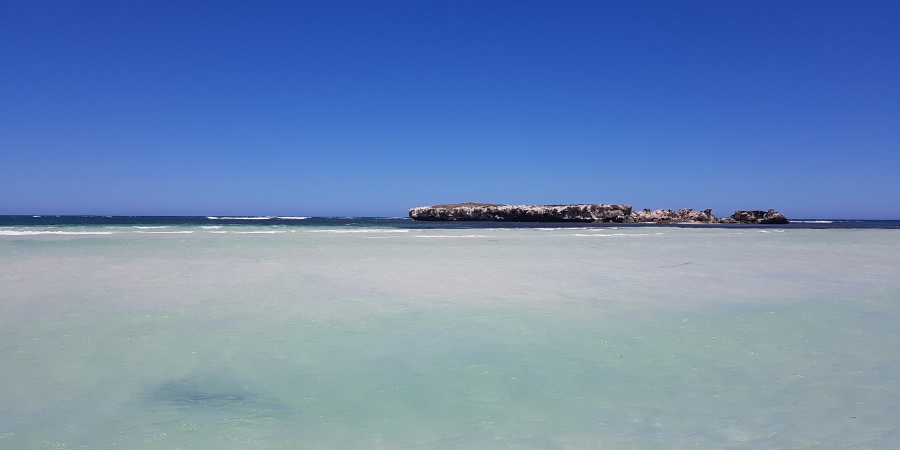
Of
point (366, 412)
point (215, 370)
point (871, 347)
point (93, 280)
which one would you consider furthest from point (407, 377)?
point (93, 280)

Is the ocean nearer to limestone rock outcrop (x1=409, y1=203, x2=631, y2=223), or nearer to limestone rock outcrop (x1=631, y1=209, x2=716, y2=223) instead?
limestone rock outcrop (x1=631, y1=209, x2=716, y2=223)

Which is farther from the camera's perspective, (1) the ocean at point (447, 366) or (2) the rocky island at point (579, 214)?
(2) the rocky island at point (579, 214)

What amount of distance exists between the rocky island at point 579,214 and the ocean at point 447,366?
64.4m

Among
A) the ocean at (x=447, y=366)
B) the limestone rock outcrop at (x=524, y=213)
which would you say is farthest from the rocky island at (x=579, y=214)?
the ocean at (x=447, y=366)

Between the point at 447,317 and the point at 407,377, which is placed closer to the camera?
the point at 407,377

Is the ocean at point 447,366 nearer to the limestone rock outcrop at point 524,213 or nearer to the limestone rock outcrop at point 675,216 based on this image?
the limestone rock outcrop at point 675,216

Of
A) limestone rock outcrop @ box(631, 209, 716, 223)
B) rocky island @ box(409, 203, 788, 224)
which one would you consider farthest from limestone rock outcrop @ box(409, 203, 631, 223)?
limestone rock outcrop @ box(631, 209, 716, 223)

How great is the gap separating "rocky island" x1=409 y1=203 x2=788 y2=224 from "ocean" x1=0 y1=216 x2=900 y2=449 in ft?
211

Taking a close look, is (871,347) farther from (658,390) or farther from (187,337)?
(187,337)

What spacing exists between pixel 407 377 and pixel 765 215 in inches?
2765

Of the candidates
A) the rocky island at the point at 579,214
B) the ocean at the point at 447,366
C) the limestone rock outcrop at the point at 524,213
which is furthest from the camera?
the limestone rock outcrop at the point at 524,213

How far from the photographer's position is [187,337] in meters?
4.02

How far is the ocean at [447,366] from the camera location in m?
2.29

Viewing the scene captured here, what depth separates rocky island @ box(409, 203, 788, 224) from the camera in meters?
64.6
